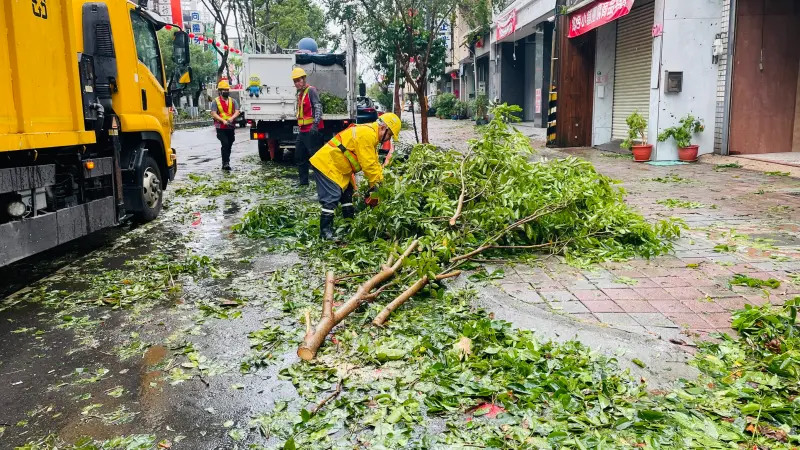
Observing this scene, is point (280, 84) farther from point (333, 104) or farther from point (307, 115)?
point (307, 115)

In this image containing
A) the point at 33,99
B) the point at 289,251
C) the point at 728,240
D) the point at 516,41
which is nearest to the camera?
the point at 33,99

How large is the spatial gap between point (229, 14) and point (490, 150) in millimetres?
31952

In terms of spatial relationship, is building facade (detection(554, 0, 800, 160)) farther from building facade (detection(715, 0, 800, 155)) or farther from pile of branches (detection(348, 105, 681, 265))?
pile of branches (detection(348, 105, 681, 265))

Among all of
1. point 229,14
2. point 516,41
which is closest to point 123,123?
point 516,41

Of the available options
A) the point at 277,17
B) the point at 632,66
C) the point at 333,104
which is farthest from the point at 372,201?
the point at 277,17

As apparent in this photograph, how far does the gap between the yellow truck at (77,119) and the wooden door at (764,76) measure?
10.1 m

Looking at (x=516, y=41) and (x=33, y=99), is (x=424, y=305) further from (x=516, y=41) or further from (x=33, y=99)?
(x=516, y=41)

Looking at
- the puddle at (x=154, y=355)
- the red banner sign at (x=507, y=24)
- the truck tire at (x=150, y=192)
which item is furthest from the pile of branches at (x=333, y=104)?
the red banner sign at (x=507, y=24)

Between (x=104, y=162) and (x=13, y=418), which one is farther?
(x=104, y=162)

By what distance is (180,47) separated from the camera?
28.4 feet

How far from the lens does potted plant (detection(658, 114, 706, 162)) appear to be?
1269 centimetres

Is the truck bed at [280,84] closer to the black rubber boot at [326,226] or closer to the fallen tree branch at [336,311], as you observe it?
the black rubber boot at [326,226]

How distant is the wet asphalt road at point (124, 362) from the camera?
10.5ft

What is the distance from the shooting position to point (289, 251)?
265 inches
